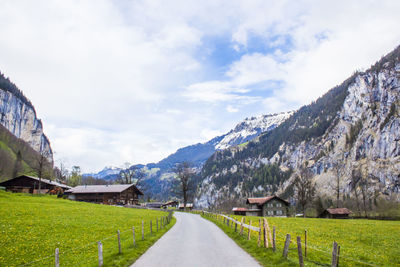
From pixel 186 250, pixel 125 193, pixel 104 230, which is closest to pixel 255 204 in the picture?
pixel 125 193

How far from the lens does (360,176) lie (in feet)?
629

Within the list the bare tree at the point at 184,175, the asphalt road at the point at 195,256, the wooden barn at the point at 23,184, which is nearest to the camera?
the asphalt road at the point at 195,256

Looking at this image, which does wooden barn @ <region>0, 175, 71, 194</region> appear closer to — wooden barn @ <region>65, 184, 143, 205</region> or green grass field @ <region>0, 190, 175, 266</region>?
wooden barn @ <region>65, 184, 143, 205</region>

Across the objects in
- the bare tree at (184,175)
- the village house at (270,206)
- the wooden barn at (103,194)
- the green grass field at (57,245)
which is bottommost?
the village house at (270,206)

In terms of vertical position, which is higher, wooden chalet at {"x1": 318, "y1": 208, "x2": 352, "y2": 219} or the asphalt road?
the asphalt road

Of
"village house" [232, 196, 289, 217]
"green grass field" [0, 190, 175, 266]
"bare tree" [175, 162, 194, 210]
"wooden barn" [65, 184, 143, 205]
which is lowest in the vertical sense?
"village house" [232, 196, 289, 217]

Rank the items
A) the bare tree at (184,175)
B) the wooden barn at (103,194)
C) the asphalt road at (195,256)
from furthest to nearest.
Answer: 1. the wooden barn at (103,194)
2. the bare tree at (184,175)
3. the asphalt road at (195,256)

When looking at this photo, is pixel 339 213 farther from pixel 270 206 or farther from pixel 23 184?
pixel 23 184

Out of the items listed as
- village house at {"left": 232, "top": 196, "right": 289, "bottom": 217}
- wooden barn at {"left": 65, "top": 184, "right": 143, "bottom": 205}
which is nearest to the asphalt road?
wooden barn at {"left": 65, "top": 184, "right": 143, "bottom": 205}

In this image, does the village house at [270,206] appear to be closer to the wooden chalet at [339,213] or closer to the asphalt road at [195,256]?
the wooden chalet at [339,213]

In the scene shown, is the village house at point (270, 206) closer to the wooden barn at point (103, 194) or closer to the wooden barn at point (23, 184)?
the wooden barn at point (103, 194)

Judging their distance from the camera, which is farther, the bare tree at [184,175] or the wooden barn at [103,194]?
the wooden barn at [103,194]

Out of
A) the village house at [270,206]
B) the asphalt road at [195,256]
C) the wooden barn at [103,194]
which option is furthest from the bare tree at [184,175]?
the asphalt road at [195,256]

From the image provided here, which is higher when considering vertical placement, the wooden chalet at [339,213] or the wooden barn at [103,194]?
the wooden barn at [103,194]
